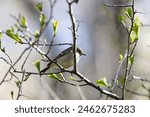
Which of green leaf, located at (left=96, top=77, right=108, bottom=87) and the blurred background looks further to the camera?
the blurred background

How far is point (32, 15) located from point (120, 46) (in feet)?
4.95

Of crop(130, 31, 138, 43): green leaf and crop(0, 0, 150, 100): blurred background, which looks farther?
crop(0, 0, 150, 100): blurred background

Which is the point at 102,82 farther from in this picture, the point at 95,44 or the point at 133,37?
the point at 95,44

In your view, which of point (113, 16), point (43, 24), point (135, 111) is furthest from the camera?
point (113, 16)

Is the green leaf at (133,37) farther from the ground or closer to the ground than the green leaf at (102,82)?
farther from the ground

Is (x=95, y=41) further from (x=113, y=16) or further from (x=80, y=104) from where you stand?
(x=80, y=104)

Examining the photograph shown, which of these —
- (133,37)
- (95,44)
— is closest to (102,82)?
(133,37)

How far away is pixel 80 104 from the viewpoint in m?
3.67

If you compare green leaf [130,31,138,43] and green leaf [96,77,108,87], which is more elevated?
green leaf [130,31,138,43]

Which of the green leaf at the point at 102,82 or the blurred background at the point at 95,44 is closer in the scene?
the green leaf at the point at 102,82

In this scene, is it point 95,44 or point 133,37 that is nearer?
point 133,37

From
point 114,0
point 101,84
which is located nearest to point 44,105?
point 101,84

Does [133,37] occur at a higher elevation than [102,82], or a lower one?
higher

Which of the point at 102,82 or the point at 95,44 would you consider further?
the point at 95,44
